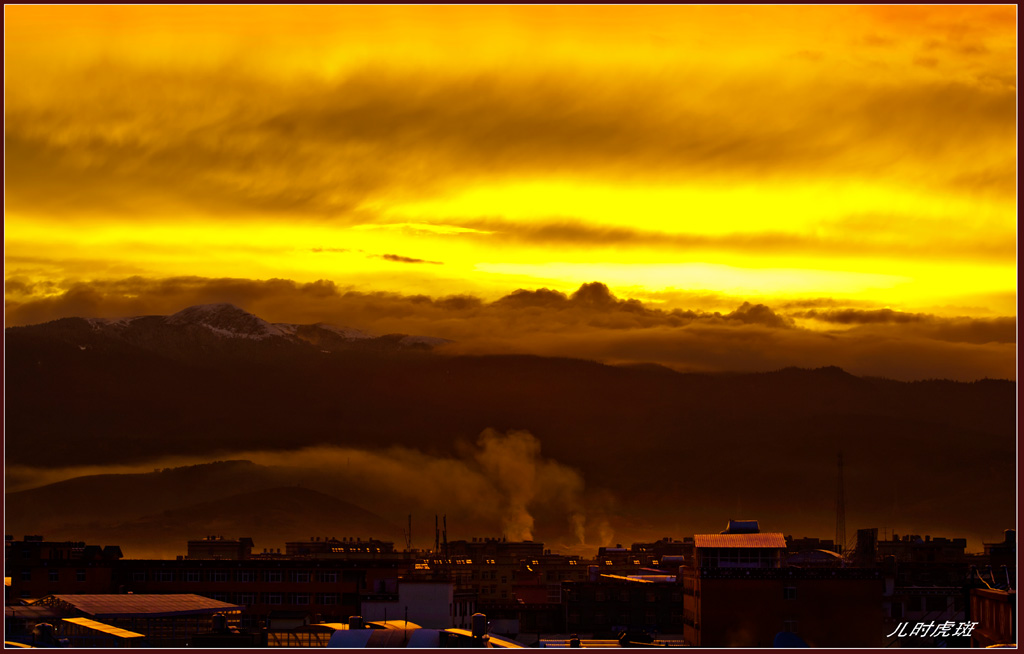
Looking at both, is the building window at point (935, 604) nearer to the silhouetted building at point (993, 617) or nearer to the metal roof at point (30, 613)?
the silhouetted building at point (993, 617)

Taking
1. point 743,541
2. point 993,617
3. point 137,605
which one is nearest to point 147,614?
point 137,605

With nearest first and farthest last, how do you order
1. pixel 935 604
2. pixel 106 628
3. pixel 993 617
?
pixel 993 617
pixel 106 628
pixel 935 604

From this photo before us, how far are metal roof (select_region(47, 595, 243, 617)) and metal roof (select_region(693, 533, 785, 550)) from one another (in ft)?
93.8

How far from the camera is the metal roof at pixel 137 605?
3049 inches

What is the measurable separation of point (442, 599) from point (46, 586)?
1233 inches

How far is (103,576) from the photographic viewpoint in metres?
113

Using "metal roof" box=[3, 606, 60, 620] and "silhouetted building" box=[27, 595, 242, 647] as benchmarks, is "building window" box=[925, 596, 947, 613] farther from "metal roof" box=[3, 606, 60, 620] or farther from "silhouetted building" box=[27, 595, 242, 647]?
"metal roof" box=[3, 606, 60, 620]

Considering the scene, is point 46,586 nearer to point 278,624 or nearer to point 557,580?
point 278,624

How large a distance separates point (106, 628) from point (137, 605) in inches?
509

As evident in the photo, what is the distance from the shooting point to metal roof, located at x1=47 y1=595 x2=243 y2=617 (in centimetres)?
7744

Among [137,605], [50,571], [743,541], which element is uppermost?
[743,541]

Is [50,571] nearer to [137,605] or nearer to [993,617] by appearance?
[137,605]

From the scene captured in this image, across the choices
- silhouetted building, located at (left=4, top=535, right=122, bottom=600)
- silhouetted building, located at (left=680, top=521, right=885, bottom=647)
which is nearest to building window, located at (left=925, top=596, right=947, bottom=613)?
silhouetted building, located at (left=680, top=521, right=885, bottom=647)

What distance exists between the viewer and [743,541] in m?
93.1
